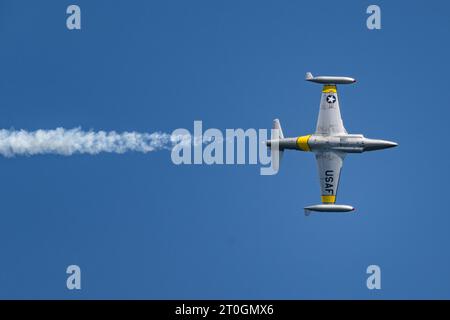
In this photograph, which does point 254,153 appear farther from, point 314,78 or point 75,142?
point 75,142

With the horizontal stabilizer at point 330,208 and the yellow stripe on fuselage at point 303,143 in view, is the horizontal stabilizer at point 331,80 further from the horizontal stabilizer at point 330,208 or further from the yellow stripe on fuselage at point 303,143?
the horizontal stabilizer at point 330,208

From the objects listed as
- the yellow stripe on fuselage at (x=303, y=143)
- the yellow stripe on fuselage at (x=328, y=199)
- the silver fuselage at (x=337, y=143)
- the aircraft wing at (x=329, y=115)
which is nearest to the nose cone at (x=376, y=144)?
the silver fuselage at (x=337, y=143)

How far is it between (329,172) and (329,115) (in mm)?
3673

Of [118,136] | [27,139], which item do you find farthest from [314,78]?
[27,139]

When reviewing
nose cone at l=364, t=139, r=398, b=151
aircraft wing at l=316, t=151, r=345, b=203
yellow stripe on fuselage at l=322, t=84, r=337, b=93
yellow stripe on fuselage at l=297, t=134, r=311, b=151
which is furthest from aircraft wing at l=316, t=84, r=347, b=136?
nose cone at l=364, t=139, r=398, b=151

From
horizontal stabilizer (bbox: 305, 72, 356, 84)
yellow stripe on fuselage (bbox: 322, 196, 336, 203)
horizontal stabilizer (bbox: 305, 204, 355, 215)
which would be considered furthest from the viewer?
yellow stripe on fuselage (bbox: 322, 196, 336, 203)

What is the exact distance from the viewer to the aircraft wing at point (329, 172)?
82.4 meters

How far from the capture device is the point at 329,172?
8281cm

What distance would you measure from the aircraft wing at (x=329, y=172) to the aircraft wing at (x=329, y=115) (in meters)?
1.42

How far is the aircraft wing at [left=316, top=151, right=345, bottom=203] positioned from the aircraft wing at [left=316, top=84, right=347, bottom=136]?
4.65 ft

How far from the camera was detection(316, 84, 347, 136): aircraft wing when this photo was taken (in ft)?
271

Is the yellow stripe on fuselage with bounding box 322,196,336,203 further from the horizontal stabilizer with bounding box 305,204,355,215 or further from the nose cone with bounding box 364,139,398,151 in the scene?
the nose cone with bounding box 364,139,398,151
